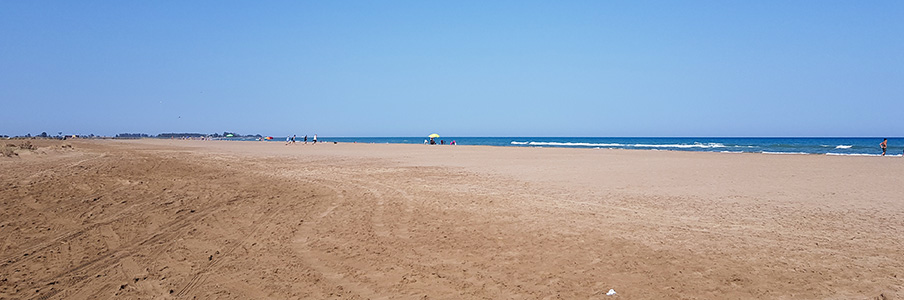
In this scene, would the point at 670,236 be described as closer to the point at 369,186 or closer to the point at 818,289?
the point at 818,289

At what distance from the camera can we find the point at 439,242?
259 inches

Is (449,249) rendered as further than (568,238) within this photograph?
No

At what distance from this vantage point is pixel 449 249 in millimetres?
6223

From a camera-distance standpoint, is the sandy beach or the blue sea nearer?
the sandy beach

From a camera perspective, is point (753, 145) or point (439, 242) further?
point (753, 145)

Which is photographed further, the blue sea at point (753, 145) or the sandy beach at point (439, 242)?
the blue sea at point (753, 145)

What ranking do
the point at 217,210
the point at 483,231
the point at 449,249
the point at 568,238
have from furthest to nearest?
the point at 217,210, the point at 483,231, the point at 568,238, the point at 449,249

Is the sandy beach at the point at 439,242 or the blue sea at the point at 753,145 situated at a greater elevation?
the sandy beach at the point at 439,242

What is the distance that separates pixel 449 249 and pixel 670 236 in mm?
3349

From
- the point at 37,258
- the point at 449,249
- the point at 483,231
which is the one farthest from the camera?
the point at 483,231

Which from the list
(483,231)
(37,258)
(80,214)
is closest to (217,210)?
(80,214)

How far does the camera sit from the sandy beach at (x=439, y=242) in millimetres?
4828

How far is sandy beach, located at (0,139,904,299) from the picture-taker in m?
4.83

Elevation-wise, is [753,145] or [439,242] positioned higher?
[439,242]
